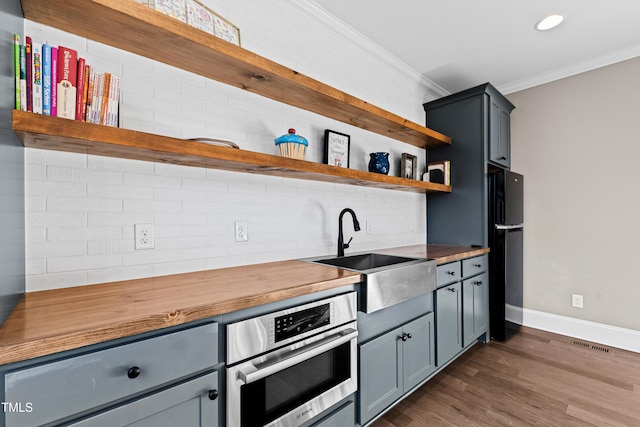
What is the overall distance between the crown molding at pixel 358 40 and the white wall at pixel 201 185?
0.04 feet

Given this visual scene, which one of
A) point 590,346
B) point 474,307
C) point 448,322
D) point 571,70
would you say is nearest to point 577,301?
point 590,346

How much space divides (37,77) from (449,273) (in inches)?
98.0

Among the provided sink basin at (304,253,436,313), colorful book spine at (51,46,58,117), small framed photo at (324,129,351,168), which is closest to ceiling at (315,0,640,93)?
small framed photo at (324,129,351,168)

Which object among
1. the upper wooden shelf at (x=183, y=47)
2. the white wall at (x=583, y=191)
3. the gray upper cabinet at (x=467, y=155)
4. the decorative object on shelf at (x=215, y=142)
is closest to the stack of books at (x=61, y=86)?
the upper wooden shelf at (x=183, y=47)

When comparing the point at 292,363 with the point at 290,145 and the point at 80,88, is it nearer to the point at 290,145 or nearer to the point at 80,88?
the point at 290,145

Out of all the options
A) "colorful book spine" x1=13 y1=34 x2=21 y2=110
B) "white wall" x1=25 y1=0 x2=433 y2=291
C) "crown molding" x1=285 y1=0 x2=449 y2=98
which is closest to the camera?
"colorful book spine" x1=13 y1=34 x2=21 y2=110

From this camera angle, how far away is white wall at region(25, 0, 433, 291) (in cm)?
121

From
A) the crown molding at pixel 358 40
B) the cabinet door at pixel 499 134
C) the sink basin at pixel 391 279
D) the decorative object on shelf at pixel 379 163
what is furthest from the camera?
the cabinet door at pixel 499 134

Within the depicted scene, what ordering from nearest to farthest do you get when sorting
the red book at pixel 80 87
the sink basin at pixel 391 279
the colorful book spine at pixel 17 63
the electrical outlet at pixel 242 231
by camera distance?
the colorful book spine at pixel 17 63 < the red book at pixel 80 87 < the sink basin at pixel 391 279 < the electrical outlet at pixel 242 231

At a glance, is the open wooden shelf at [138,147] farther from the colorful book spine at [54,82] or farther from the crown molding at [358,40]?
the crown molding at [358,40]

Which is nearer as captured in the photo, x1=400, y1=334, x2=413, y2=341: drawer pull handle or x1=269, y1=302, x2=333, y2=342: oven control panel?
x1=269, y1=302, x2=333, y2=342: oven control panel

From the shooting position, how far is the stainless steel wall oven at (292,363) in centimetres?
105

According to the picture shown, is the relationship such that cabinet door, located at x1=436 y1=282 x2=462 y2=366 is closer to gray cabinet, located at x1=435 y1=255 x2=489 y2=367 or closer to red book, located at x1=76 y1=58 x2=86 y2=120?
gray cabinet, located at x1=435 y1=255 x2=489 y2=367

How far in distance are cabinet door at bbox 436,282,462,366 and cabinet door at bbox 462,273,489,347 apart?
10 cm
